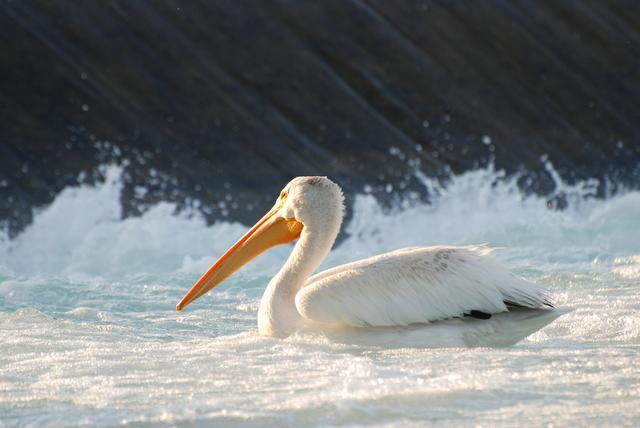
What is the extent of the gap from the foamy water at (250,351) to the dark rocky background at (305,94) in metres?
2.20

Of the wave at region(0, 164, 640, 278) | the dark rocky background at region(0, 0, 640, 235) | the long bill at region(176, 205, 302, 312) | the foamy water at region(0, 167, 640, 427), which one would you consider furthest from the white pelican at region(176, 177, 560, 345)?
the dark rocky background at region(0, 0, 640, 235)

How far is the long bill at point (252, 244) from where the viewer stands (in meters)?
4.86

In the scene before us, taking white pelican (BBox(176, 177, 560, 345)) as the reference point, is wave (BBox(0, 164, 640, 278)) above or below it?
above

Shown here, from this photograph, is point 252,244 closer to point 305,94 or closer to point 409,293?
point 409,293

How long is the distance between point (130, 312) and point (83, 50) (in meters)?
6.60

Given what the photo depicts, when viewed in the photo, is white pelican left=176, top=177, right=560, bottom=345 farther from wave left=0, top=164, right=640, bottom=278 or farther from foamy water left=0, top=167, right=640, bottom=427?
wave left=0, top=164, right=640, bottom=278

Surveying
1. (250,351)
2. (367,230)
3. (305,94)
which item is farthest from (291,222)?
(305,94)

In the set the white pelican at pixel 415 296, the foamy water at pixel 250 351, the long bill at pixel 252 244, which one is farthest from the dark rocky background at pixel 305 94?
the white pelican at pixel 415 296

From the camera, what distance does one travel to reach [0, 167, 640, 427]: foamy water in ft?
10.7

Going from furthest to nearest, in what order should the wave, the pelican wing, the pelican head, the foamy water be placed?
the wave
the pelican head
the pelican wing
the foamy water

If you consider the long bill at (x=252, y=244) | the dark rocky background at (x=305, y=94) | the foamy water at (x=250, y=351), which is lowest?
the foamy water at (x=250, y=351)

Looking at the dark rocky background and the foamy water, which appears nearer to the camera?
the foamy water

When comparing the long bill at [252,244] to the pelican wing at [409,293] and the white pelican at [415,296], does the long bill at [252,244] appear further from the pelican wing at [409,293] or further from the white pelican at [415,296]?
the pelican wing at [409,293]

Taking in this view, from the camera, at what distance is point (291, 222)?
15.9 feet
